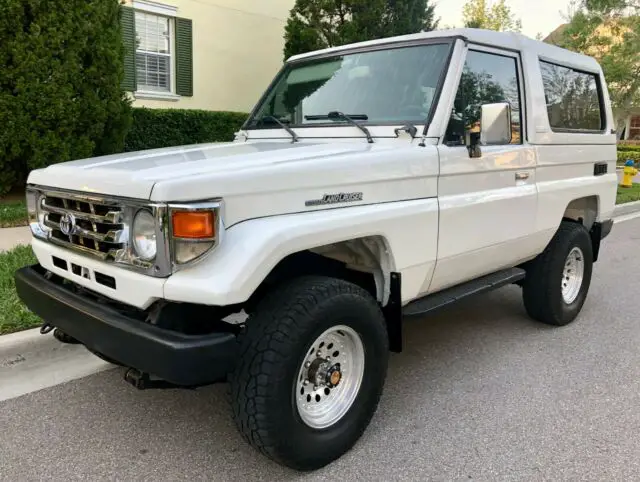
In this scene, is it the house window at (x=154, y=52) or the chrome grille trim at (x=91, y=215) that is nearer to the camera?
the chrome grille trim at (x=91, y=215)

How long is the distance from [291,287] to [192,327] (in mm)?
464

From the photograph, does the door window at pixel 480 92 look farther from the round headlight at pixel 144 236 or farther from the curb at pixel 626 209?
the curb at pixel 626 209

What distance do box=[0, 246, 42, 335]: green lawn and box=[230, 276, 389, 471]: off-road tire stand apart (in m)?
2.19

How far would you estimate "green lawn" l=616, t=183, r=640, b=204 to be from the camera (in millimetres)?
11995

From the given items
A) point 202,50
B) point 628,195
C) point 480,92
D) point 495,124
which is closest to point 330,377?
point 495,124

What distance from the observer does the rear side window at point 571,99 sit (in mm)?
4160

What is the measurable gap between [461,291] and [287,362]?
163 centimetres

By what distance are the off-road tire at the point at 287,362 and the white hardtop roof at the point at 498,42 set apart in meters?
1.77

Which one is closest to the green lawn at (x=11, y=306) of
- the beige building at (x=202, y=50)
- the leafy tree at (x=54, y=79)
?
the leafy tree at (x=54, y=79)

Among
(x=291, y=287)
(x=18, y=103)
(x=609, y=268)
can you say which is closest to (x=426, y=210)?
(x=291, y=287)

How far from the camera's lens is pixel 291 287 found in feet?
8.27

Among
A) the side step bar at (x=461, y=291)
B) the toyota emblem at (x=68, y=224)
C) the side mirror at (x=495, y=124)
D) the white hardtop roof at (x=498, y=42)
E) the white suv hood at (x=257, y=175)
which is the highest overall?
the white hardtop roof at (x=498, y=42)

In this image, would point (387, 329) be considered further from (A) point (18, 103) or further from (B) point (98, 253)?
(A) point (18, 103)

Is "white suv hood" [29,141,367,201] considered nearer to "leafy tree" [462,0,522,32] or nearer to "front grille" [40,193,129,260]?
"front grille" [40,193,129,260]
